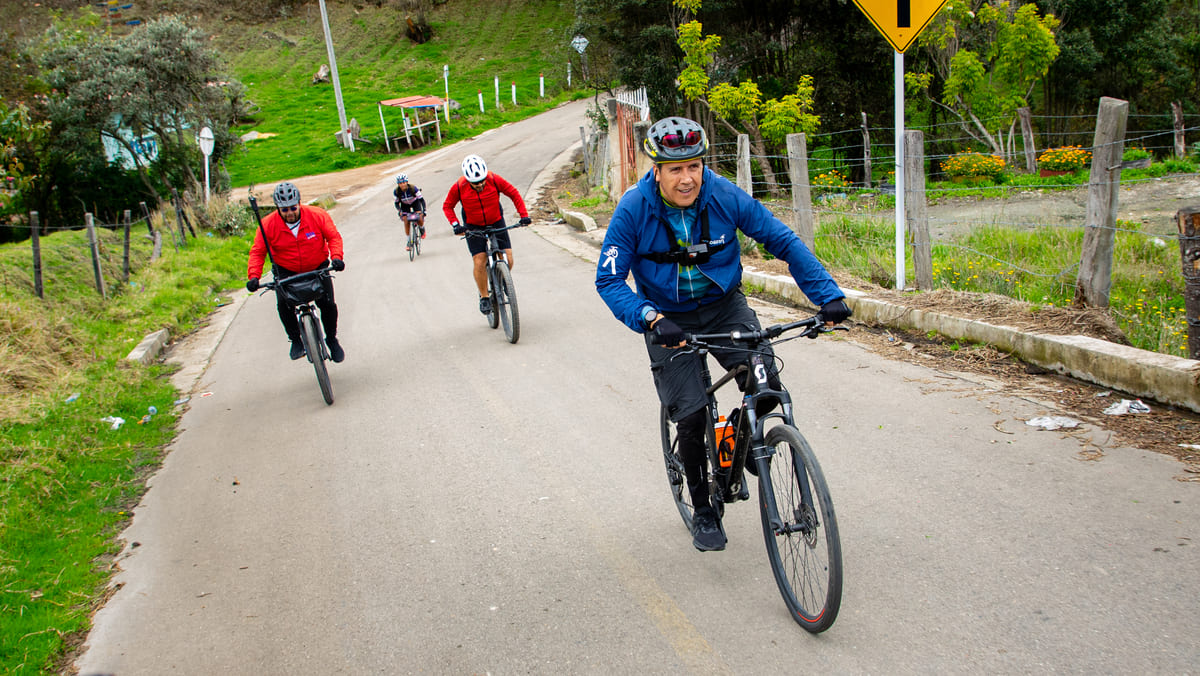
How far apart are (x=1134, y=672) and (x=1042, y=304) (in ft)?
14.6

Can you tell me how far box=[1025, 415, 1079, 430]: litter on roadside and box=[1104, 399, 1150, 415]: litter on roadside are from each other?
0.26 m

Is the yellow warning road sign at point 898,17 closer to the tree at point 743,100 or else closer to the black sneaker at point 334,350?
the black sneaker at point 334,350

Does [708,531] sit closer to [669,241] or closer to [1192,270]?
[669,241]

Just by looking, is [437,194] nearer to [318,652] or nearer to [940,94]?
[940,94]

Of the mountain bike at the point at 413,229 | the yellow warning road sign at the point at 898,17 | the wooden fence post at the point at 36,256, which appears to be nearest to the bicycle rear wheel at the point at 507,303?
the yellow warning road sign at the point at 898,17

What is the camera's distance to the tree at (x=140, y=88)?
24.1m

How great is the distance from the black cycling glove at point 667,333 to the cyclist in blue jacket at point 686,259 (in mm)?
95

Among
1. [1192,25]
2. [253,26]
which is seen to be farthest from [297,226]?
[253,26]

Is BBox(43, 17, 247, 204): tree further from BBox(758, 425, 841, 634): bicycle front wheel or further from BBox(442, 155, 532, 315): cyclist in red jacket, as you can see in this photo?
BBox(758, 425, 841, 634): bicycle front wheel

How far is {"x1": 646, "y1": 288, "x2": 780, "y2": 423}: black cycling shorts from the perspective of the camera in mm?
3869

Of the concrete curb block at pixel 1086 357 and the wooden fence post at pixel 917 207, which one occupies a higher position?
the wooden fence post at pixel 917 207

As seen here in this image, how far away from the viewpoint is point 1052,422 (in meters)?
5.22

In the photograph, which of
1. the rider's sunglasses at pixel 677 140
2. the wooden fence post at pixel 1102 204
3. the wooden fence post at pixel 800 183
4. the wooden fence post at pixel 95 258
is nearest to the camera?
the rider's sunglasses at pixel 677 140

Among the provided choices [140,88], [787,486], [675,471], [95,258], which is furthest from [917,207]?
[140,88]
